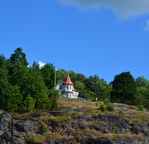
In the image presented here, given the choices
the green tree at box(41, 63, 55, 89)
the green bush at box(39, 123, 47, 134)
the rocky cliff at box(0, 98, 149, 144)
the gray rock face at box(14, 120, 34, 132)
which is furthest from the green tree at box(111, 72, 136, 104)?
the gray rock face at box(14, 120, 34, 132)

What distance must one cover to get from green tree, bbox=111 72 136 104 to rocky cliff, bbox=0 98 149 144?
2642 centimetres

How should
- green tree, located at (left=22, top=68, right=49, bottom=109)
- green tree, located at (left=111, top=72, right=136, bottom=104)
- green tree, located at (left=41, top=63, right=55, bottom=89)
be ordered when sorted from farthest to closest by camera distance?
1. green tree, located at (left=41, top=63, right=55, bottom=89)
2. green tree, located at (left=111, top=72, right=136, bottom=104)
3. green tree, located at (left=22, top=68, right=49, bottom=109)

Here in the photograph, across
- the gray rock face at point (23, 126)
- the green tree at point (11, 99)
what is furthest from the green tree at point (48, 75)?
the gray rock face at point (23, 126)

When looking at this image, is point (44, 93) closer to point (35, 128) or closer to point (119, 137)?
point (35, 128)

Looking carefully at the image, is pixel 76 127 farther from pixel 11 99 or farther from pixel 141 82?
pixel 141 82

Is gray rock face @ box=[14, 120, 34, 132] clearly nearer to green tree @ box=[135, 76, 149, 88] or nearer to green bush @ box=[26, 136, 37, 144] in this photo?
green bush @ box=[26, 136, 37, 144]

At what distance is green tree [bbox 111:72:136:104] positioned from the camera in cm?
10819

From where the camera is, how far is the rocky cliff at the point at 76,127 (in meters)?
69.4

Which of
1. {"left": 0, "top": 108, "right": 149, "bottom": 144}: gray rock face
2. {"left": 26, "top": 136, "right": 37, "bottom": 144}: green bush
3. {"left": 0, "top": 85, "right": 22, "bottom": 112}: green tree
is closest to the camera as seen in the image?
{"left": 26, "top": 136, "right": 37, "bottom": 144}: green bush

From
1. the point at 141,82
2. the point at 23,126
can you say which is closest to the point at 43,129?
the point at 23,126

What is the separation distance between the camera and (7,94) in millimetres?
78312

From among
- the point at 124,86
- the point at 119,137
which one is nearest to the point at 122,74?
the point at 124,86

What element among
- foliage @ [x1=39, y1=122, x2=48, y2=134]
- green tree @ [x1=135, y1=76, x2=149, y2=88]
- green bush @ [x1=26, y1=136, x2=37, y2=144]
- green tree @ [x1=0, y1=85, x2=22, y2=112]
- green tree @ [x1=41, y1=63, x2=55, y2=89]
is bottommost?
green bush @ [x1=26, y1=136, x2=37, y2=144]

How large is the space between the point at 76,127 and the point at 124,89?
120 ft
